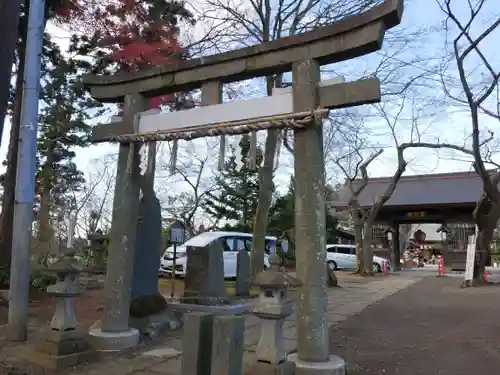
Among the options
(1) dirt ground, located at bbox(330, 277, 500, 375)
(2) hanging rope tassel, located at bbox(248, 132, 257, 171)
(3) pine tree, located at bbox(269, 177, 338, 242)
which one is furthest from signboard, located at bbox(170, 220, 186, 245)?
(3) pine tree, located at bbox(269, 177, 338, 242)

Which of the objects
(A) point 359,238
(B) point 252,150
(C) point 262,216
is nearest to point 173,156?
(B) point 252,150

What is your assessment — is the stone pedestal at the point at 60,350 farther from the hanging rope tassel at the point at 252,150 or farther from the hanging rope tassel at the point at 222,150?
the hanging rope tassel at the point at 252,150

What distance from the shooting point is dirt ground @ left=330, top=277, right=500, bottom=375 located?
527cm

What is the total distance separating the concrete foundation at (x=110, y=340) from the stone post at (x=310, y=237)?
247 centimetres

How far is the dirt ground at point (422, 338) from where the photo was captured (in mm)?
5266

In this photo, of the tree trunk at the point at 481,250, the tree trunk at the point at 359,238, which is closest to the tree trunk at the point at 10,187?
the tree trunk at the point at 481,250

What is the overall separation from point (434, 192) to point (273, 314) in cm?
2511

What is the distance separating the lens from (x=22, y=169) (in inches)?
251

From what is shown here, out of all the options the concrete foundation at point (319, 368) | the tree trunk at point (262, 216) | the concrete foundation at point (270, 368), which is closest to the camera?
the concrete foundation at point (270, 368)

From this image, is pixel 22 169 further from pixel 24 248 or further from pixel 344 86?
pixel 344 86

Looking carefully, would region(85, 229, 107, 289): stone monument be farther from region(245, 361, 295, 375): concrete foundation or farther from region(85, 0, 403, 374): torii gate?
region(245, 361, 295, 375): concrete foundation

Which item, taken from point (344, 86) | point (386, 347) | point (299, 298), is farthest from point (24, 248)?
point (386, 347)

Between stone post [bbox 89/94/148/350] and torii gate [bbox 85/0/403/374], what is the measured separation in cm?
1

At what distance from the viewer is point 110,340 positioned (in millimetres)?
5668
